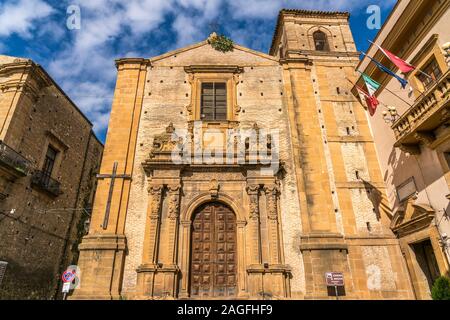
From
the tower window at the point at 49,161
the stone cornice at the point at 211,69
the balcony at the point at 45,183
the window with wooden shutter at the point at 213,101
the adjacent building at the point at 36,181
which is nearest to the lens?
the adjacent building at the point at 36,181

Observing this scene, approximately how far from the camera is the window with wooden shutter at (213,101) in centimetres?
1474

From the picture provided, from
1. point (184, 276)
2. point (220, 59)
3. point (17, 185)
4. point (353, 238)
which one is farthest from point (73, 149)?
point (353, 238)

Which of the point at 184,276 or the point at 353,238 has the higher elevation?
the point at 353,238

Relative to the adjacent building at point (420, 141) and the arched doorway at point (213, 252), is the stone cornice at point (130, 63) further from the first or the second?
the adjacent building at point (420, 141)

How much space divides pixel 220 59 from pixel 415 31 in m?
8.71

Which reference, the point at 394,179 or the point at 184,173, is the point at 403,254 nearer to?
the point at 394,179

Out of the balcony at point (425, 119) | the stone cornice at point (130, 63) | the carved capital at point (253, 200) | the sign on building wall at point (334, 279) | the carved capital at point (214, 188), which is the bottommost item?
the sign on building wall at point (334, 279)

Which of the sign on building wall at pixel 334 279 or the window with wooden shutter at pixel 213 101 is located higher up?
the window with wooden shutter at pixel 213 101

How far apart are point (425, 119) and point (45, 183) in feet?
54.0

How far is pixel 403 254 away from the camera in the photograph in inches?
454

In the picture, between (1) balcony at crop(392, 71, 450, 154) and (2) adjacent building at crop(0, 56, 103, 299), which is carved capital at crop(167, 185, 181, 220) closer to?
(2) adjacent building at crop(0, 56, 103, 299)

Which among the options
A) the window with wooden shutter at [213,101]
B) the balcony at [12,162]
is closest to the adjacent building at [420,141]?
the window with wooden shutter at [213,101]

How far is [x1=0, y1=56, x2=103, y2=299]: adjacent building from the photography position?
13.4 m

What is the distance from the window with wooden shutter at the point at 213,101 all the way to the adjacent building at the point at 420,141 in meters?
7.02
